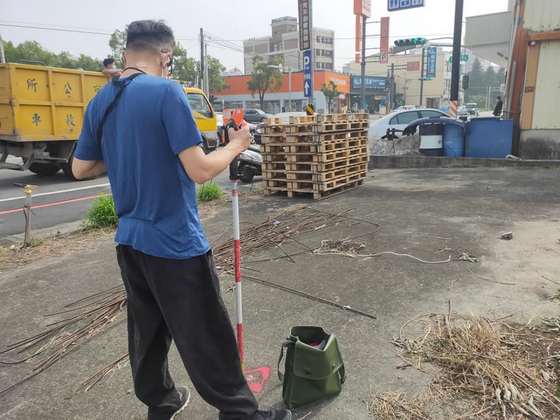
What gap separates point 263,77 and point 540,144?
1739 inches

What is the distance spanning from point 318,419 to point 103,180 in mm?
11301

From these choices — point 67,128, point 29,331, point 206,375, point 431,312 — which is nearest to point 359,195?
point 431,312

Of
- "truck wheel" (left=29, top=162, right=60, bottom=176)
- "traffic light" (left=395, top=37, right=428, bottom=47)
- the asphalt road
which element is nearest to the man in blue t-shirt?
the asphalt road

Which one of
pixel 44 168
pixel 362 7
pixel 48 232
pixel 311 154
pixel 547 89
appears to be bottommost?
pixel 48 232

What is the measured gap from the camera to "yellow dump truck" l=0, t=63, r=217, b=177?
10.5 meters

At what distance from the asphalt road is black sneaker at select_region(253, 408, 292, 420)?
6.10 meters

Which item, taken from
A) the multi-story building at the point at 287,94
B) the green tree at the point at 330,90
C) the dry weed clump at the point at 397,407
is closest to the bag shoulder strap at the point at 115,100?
the dry weed clump at the point at 397,407

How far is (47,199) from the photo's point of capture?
9.73m

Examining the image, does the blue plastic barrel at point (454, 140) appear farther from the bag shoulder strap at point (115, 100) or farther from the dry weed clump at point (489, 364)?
the bag shoulder strap at point (115, 100)

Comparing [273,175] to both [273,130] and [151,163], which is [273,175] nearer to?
[273,130]

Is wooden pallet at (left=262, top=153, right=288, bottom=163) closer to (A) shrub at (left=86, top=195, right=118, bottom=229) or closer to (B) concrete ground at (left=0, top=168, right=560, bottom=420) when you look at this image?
(B) concrete ground at (left=0, top=168, right=560, bottom=420)

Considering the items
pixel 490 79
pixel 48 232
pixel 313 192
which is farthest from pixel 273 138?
pixel 490 79

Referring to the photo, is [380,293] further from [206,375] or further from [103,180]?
[103,180]

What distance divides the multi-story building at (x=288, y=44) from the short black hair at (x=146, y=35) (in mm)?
95768
